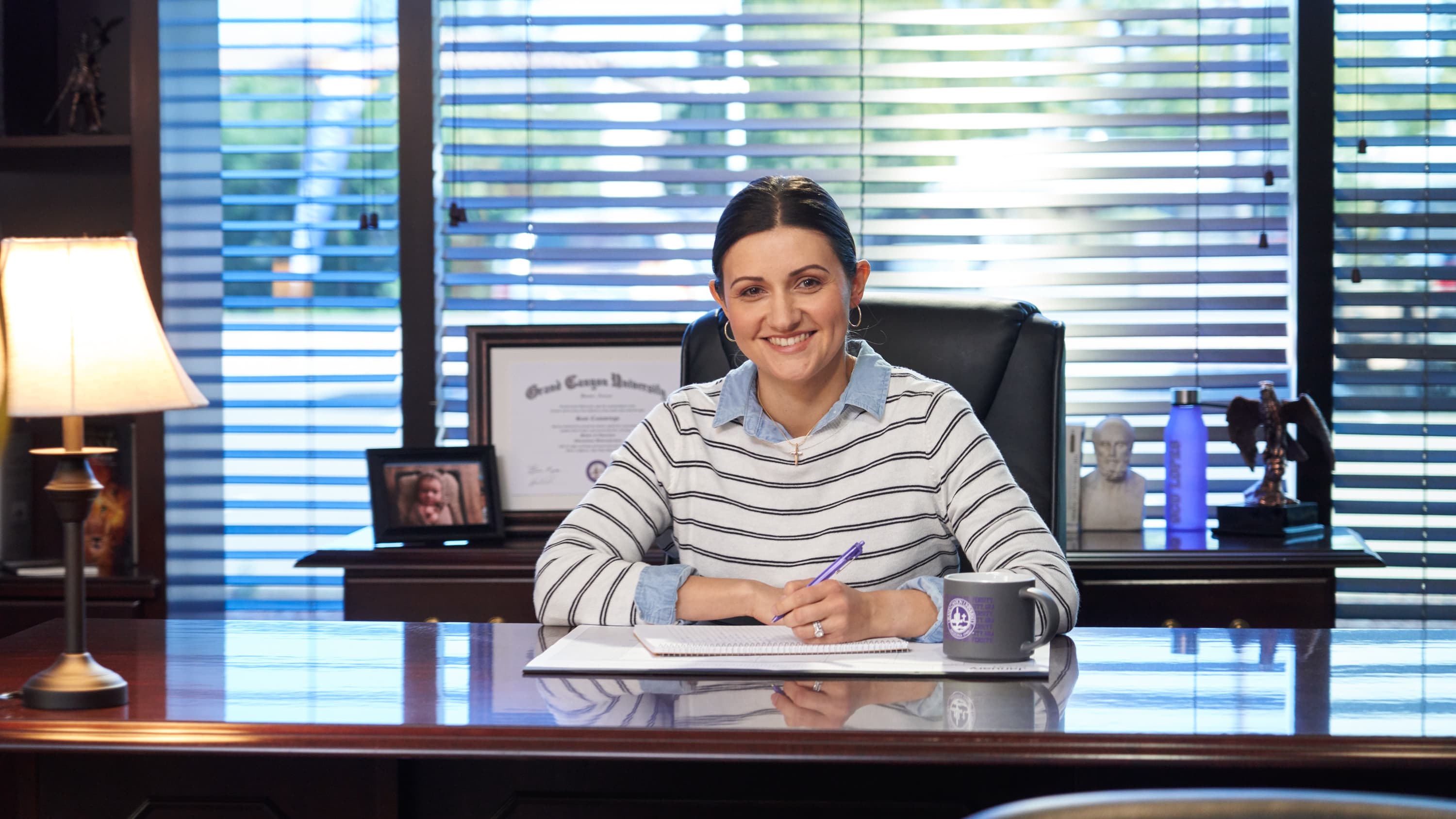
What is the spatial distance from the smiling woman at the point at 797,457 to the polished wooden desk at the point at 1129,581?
1.64 feet

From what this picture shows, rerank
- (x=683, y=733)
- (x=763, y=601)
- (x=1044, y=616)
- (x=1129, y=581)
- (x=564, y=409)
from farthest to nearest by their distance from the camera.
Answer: (x=564, y=409)
(x=1129, y=581)
(x=763, y=601)
(x=1044, y=616)
(x=683, y=733)

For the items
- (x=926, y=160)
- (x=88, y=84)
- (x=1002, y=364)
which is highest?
(x=88, y=84)

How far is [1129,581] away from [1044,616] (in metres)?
0.90

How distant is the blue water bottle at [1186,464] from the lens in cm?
243

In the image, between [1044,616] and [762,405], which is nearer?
[1044,616]

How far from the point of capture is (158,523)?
2.57 meters

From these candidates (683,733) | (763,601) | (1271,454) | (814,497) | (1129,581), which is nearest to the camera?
(683,733)

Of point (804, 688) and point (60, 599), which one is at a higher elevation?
point (804, 688)

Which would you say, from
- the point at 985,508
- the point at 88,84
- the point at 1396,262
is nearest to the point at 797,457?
the point at 985,508

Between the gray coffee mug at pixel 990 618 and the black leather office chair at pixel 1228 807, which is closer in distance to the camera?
the black leather office chair at pixel 1228 807

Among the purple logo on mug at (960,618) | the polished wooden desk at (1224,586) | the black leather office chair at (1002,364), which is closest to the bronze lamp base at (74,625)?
the purple logo on mug at (960,618)

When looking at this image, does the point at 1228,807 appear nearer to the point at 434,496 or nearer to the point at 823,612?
the point at 823,612

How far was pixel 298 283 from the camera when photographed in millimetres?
2863

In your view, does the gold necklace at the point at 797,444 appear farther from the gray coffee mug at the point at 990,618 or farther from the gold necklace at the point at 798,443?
the gray coffee mug at the point at 990,618
